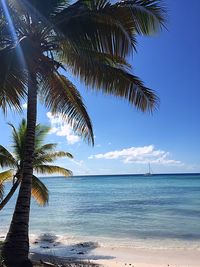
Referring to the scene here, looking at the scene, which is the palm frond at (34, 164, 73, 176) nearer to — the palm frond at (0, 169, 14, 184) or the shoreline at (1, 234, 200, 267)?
the palm frond at (0, 169, 14, 184)

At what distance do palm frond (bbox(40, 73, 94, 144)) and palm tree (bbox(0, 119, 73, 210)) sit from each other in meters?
4.14

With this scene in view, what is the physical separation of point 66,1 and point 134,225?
18.6m

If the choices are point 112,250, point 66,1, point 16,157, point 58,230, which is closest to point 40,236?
point 58,230

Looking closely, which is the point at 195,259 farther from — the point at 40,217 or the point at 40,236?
the point at 40,217

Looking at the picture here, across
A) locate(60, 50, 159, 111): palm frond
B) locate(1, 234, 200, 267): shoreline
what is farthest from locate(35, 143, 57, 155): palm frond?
locate(60, 50, 159, 111): palm frond

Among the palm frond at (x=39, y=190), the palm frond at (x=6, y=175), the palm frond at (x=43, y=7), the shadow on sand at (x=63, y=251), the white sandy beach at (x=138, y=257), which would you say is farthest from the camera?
the palm frond at (x=39, y=190)

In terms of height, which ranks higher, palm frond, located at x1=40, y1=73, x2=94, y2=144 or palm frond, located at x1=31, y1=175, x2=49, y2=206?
palm frond, located at x1=40, y1=73, x2=94, y2=144

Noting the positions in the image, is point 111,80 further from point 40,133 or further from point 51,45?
point 40,133

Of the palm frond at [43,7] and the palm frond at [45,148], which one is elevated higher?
the palm frond at [43,7]

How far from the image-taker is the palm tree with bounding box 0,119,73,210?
15.3m

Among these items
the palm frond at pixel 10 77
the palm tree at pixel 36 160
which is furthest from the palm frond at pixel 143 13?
the palm tree at pixel 36 160

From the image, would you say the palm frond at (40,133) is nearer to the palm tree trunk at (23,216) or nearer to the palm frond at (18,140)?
the palm frond at (18,140)

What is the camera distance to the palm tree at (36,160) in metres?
15.3

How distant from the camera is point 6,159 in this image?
50.0ft
